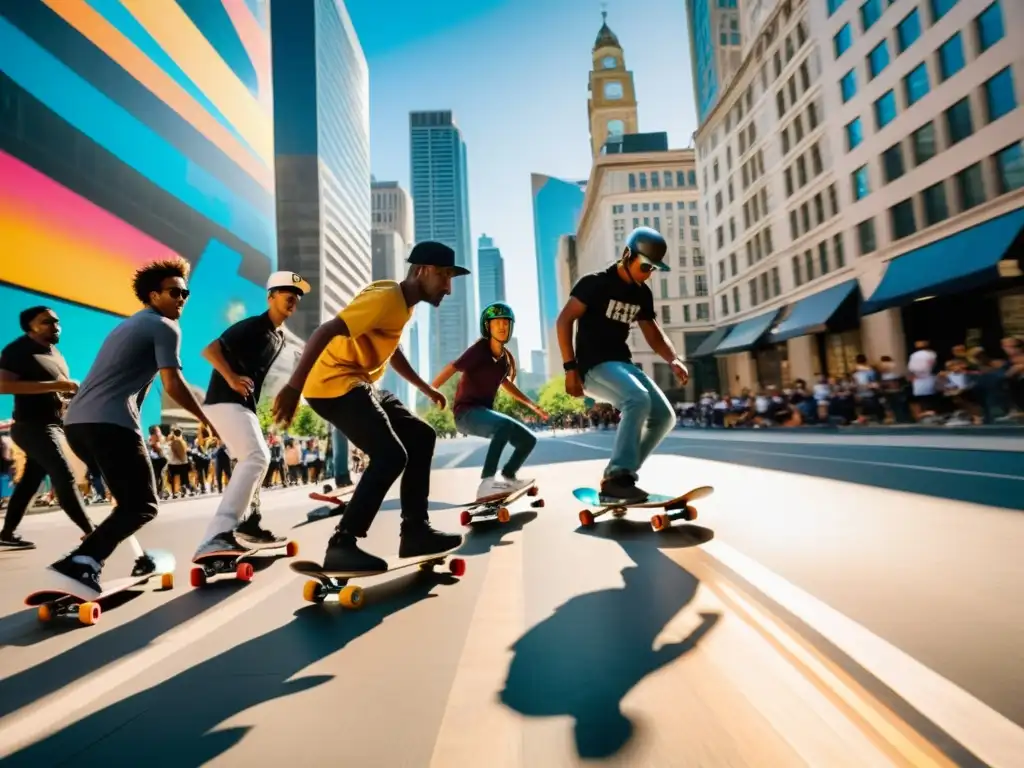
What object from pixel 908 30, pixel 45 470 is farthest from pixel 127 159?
pixel 908 30

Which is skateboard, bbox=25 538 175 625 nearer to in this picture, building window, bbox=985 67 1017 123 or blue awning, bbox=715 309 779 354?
building window, bbox=985 67 1017 123

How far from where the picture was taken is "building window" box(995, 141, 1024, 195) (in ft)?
64.3

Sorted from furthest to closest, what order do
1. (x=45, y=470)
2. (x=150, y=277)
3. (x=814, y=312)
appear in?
(x=814, y=312), (x=45, y=470), (x=150, y=277)

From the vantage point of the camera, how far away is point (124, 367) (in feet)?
11.4

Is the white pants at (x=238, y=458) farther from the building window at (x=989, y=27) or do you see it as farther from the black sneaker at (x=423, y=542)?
the building window at (x=989, y=27)

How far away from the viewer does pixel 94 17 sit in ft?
61.1

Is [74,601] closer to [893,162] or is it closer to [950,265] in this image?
[950,265]

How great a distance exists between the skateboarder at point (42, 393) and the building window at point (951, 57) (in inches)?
1113

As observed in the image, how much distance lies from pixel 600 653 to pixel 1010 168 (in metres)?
25.3

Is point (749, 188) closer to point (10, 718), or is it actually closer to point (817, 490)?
point (817, 490)

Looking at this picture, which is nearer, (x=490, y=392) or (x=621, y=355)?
(x=621, y=355)

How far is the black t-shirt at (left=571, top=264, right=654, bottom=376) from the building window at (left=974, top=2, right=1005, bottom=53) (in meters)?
23.9

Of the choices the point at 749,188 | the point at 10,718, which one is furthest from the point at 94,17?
the point at 749,188

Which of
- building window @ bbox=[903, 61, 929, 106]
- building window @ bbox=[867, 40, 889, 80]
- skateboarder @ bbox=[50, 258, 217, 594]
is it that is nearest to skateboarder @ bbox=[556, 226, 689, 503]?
skateboarder @ bbox=[50, 258, 217, 594]
